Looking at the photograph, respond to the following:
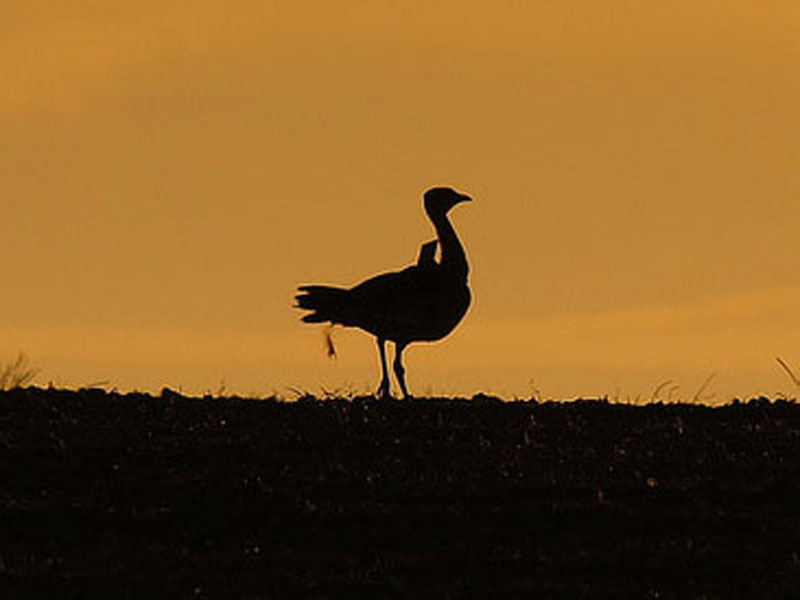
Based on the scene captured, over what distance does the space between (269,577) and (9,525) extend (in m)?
2.56

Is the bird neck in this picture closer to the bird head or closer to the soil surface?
the bird head

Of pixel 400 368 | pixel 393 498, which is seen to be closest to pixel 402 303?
pixel 400 368

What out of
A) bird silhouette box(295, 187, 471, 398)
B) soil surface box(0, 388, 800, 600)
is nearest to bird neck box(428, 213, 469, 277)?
bird silhouette box(295, 187, 471, 398)

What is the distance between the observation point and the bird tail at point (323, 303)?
76.9 feet

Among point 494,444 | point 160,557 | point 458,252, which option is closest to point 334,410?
point 494,444

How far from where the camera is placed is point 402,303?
75.4 feet

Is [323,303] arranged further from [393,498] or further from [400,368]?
[393,498]

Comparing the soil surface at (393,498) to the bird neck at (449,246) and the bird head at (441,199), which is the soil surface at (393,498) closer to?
the bird neck at (449,246)

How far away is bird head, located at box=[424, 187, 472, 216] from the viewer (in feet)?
80.4

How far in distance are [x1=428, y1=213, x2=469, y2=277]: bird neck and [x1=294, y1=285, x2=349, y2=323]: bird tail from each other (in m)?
1.08

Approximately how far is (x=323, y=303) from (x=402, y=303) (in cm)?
101

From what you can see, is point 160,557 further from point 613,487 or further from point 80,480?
point 613,487

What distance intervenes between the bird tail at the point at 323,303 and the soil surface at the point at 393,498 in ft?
6.42

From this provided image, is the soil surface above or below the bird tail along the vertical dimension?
below
